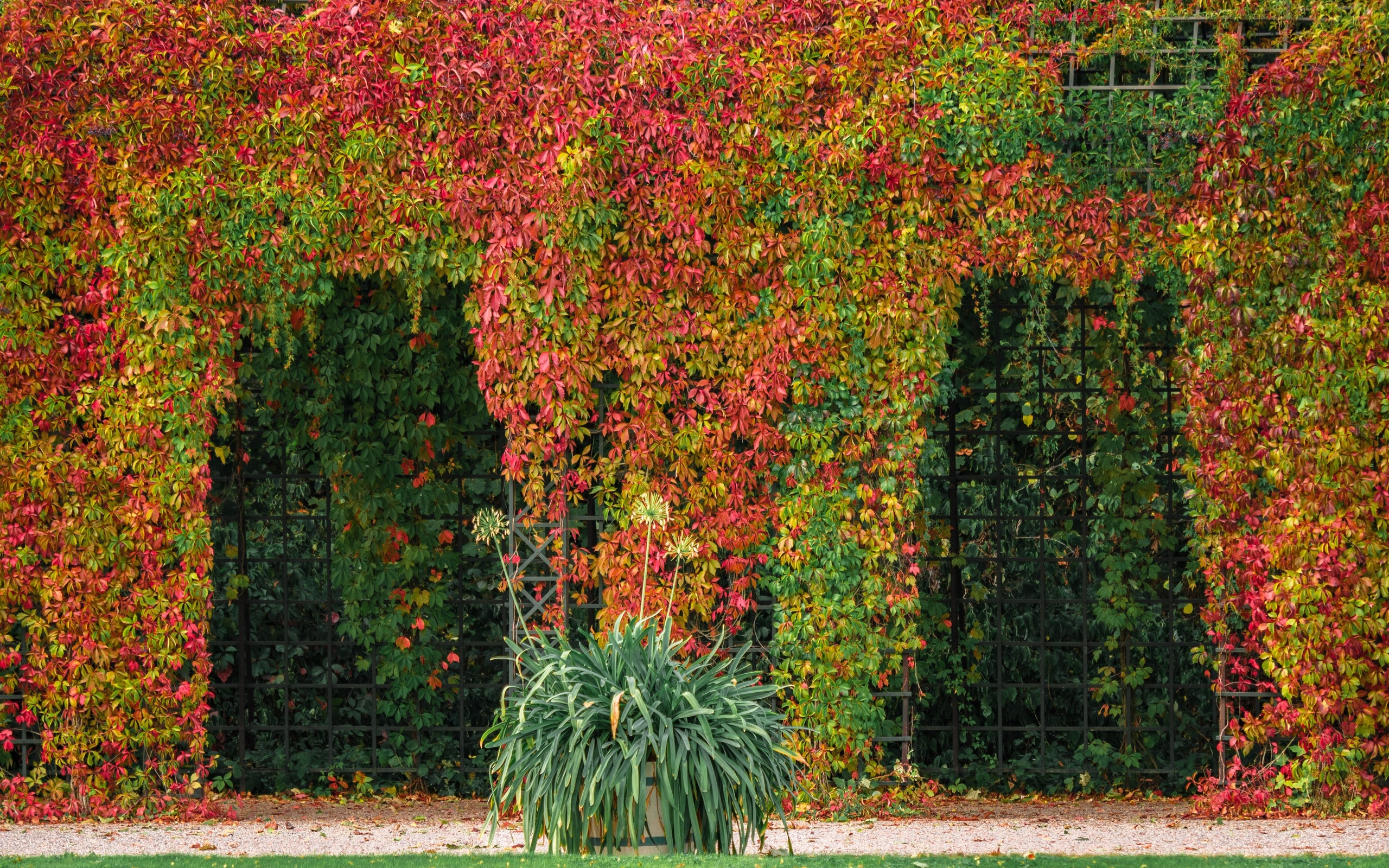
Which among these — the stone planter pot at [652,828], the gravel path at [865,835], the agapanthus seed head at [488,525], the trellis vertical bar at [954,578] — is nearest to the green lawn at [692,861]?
the stone planter pot at [652,828]

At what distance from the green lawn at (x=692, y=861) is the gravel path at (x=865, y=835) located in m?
0.29

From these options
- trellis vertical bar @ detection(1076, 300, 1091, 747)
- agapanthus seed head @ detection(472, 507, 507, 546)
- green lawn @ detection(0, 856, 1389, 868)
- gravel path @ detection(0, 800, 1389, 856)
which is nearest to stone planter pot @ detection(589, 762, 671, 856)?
green lawn @ detection(0, 856, 1389, 868)

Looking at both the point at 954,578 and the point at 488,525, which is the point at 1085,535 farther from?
the point at 488,525

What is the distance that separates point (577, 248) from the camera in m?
7.02

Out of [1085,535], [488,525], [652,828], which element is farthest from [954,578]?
[652,828]

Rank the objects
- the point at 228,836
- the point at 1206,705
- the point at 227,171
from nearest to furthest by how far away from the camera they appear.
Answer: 1. the point at 228,836
2. the point at 227,171
3. the point at 1206,705

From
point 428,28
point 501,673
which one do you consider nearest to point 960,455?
point 501,673

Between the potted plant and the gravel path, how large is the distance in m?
0.94

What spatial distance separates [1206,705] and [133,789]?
5963 mm

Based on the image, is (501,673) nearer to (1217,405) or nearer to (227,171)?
(227,171)

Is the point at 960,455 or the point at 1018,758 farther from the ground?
the point at 960,455

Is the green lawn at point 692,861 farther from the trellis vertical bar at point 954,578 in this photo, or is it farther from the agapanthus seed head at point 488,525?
the trellis vertical bar at point 954,578

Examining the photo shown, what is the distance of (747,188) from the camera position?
23.2 feet

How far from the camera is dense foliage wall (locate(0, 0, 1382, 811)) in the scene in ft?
23.0
